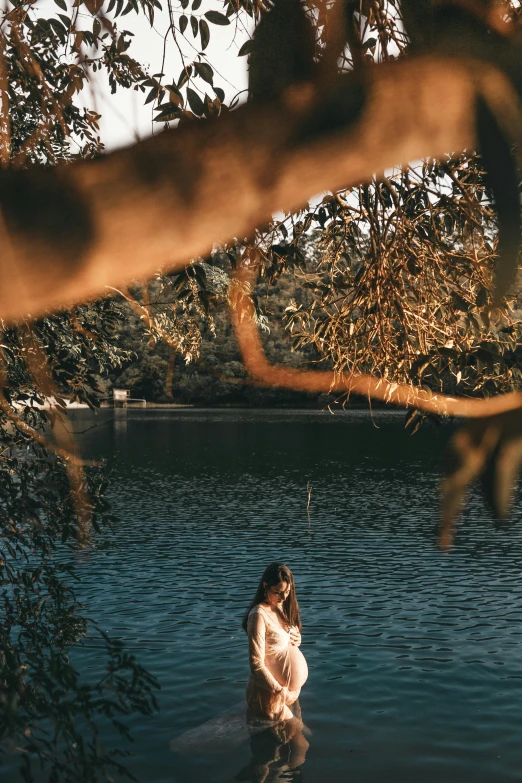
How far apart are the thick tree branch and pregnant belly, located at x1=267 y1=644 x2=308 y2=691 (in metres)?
7.52

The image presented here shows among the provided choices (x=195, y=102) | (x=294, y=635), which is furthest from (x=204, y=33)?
(x=294, y=635)

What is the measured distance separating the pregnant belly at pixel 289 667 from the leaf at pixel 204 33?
5977 mm

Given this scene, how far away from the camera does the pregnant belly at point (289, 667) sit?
835 centimetres

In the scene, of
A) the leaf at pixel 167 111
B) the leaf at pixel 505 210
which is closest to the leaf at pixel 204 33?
the leaf at pixel 167 111

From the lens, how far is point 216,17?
11.6 ft

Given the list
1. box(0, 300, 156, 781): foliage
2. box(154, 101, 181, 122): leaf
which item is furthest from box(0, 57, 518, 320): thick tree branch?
box(154, 101, 181, 122): leaf

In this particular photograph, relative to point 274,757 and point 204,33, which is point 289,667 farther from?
point 204,33

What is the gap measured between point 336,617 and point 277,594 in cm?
909

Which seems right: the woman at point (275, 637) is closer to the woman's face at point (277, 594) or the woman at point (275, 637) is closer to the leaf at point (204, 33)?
the woman's face at point (277, 594)

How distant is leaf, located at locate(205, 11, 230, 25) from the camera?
3498 mm

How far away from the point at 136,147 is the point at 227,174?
16 cm

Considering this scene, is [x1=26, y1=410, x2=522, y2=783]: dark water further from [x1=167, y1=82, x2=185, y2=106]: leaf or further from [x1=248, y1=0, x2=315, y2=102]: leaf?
[x1=167, y1=82, x2=185, y2=106]: leaf

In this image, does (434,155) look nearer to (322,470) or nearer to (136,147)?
(136,147)

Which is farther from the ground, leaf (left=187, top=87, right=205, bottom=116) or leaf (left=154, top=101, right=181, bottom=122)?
leaf (left=154, top=101, right=181, bottom=122)
